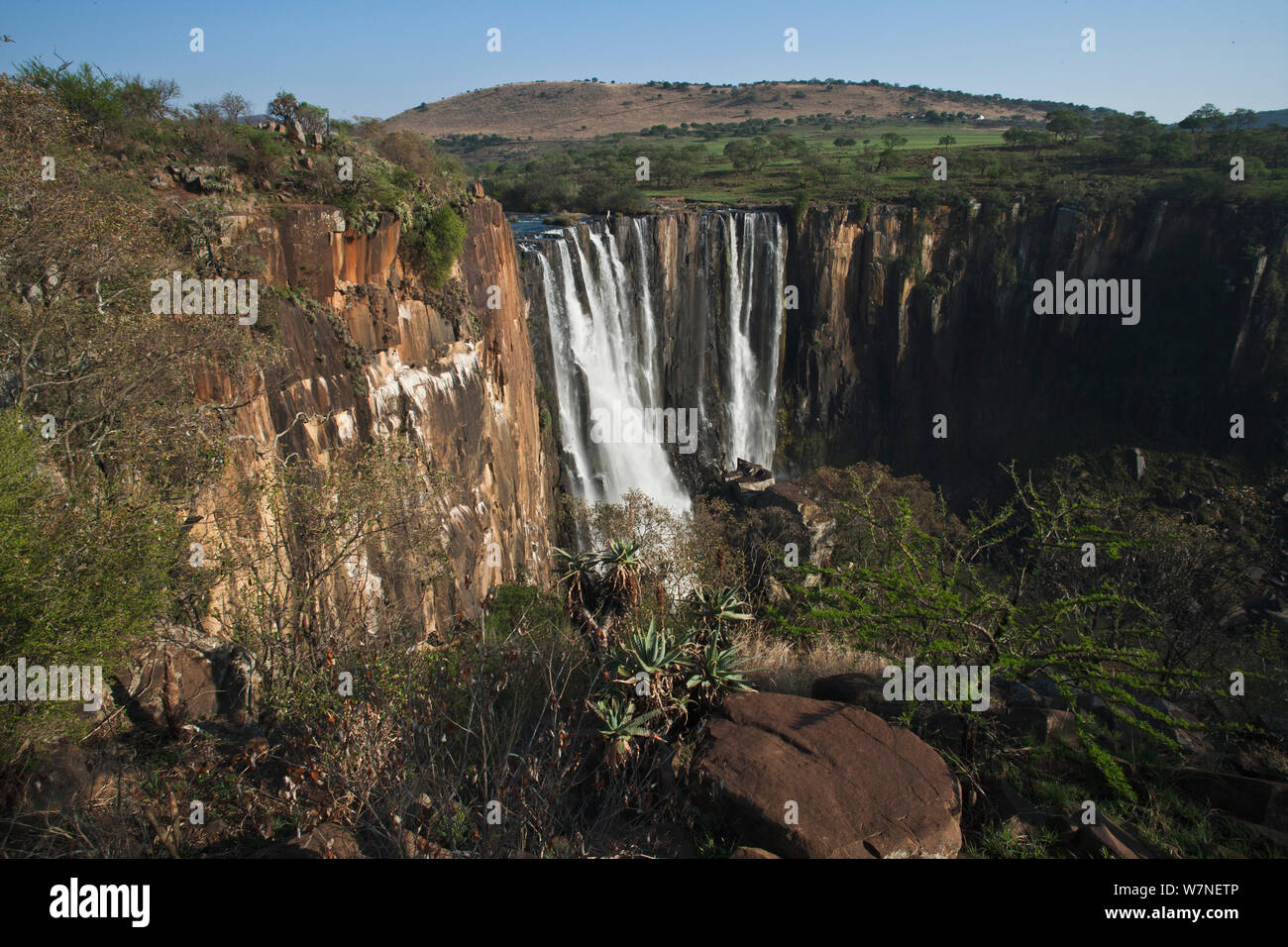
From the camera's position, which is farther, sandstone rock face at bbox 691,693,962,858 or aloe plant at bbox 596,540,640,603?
aloe plant at bbox 596,540,640,603

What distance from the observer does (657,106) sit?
10556 cm

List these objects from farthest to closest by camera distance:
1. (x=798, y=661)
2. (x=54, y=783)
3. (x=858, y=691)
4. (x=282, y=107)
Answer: (x=282, y=107)
(x=798, y=661)
(x=858, y=691)
(x=54, y=783)

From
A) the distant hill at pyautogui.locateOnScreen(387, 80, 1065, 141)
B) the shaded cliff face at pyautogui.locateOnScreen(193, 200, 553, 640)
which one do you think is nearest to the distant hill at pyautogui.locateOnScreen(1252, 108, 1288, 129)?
the distant hill at pyautogui.locateOnScreen(387, 80, 1065, 141)

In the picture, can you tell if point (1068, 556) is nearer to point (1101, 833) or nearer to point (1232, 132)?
point (1101, 833)

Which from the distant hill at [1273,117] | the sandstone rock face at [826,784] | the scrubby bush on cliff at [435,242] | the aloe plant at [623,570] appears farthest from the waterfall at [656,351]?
the distant hill at [1273,117]

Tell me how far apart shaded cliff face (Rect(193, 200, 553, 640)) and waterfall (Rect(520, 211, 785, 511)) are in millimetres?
4641

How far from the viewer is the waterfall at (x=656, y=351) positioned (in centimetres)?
2741

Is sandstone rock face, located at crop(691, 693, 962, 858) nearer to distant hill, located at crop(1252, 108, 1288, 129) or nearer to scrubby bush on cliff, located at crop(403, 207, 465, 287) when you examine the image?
scrubby bush on cliff, located at crop(403, 207, 465, 287)

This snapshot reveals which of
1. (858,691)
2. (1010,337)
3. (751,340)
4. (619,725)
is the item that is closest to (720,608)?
(858,691)

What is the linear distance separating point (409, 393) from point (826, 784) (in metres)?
13.0

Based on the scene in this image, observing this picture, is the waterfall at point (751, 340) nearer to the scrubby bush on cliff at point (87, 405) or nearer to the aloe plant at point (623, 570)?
the aloe plant at point (623, 570)

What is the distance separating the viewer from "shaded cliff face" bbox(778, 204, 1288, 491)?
106 ft

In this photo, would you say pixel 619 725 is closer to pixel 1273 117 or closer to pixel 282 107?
pixel 282 107

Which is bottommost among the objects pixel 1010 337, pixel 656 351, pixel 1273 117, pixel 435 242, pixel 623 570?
pixel 623 570
